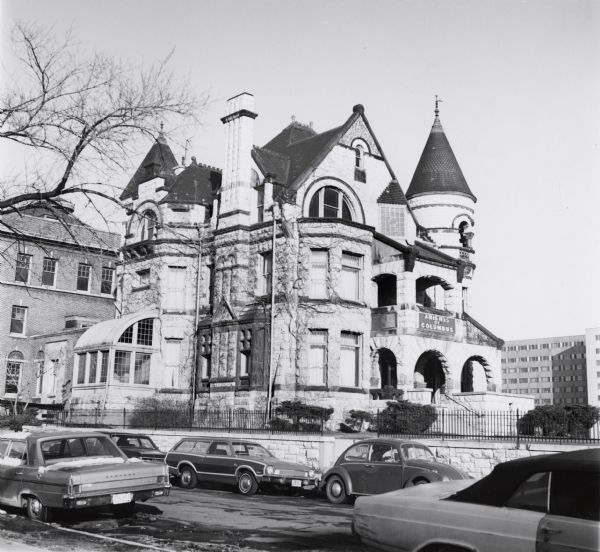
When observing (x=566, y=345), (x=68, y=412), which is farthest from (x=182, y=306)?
(x=566, y=345)

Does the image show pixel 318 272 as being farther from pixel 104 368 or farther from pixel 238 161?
pixel 104 368

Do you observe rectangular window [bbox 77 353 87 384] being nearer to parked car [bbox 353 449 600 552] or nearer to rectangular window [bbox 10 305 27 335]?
rectangular window [bbox 10 305 27 335]

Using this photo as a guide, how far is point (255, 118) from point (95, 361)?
14114 mm

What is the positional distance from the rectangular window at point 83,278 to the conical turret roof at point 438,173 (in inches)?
814

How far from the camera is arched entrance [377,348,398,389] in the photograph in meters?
36.6

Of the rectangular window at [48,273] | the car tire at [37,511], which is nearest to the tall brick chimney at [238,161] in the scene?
the rectangular window at [48,273]

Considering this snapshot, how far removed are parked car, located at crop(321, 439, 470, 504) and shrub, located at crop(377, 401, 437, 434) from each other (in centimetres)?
674

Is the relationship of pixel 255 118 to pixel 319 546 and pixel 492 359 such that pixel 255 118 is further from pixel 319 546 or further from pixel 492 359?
pixel 319 546

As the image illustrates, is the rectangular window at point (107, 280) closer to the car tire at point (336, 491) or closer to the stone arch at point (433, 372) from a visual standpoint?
the stone arch at point (433, 372)

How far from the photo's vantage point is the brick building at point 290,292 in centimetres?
3303

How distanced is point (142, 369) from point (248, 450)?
1918 centimetres

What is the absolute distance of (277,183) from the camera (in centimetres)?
3556

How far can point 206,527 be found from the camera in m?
12.3

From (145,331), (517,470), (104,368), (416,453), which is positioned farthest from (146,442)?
(145,331)
